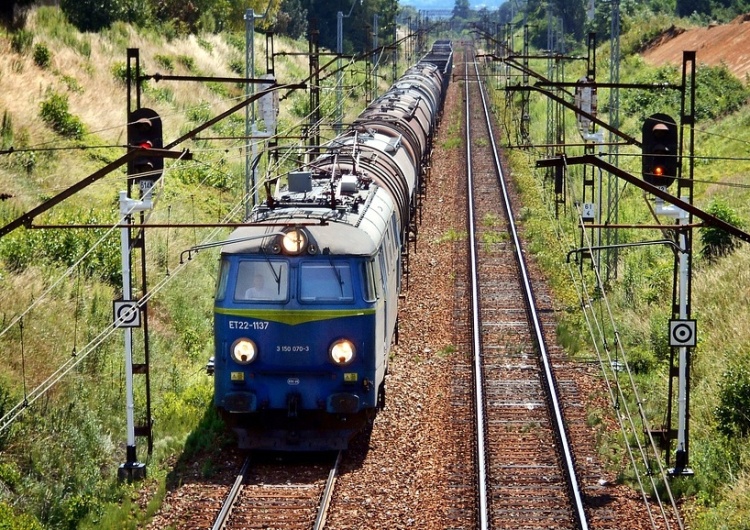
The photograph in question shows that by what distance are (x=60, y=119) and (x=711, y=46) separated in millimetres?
45686

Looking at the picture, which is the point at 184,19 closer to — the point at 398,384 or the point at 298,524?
the point at 398,384

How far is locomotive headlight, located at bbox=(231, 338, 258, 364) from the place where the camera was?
13.6 metres

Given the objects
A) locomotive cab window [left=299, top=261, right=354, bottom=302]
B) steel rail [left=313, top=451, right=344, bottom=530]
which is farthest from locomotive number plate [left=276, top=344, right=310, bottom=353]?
steel rail [left=313, top=451, right=344, bottom=530]

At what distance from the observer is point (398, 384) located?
17.5 m

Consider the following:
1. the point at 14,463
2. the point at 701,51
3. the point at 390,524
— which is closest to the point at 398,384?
the point at 390,524

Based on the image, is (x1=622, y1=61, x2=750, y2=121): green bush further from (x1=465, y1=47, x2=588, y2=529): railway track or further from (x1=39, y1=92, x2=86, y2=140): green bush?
(x1=39, y1=92, x2=86, y2=140): green bush

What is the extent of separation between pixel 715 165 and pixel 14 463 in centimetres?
2960

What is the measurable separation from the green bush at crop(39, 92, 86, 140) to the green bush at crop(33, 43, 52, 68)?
16.5 feet

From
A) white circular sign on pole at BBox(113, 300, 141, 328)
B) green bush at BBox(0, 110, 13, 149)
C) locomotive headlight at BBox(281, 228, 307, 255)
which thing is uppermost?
green bush at BBox(0, 110, 13, 149)

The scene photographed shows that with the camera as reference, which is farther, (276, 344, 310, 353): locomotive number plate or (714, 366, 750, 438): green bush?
(714, 366, 750, 438): green bush

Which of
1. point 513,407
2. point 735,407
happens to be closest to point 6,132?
point 513,407

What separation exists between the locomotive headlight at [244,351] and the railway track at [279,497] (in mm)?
1397

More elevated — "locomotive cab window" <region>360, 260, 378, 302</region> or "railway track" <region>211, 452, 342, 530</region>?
"locomotive cab window" <region>360, 260, 378, 302</region>

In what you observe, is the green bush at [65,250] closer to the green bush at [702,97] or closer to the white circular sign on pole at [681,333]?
the white circular sign on pole at [681,333]
